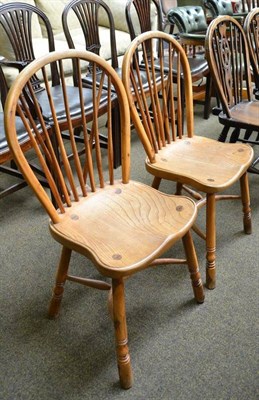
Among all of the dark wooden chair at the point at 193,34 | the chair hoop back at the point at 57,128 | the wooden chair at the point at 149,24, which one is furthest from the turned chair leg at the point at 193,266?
the dark wooden chair at the point at 193,34

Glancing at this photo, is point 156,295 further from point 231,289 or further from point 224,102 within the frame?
point 224,102

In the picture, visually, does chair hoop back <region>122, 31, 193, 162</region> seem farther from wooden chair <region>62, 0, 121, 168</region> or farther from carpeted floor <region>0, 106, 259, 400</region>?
wooden chair <region>62, 0, 121, 168</region>

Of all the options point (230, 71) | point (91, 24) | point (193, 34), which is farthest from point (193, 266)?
point (193, 34)

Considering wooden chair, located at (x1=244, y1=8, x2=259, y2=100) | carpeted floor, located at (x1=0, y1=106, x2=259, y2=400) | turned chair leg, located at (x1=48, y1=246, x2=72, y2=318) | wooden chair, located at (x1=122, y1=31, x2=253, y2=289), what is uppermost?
wooden chair, located at (x1=244, y1=8, x2=259, y2=100)

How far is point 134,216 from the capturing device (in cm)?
127

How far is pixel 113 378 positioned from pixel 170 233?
0.52 meters

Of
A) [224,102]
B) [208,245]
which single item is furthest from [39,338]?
[224,102]

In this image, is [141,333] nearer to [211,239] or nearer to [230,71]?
[211,239]

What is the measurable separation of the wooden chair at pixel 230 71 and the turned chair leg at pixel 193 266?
88cm

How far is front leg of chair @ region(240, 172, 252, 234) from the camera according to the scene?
5.64 feet

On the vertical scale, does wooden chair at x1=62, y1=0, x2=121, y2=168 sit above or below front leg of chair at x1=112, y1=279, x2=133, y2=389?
above

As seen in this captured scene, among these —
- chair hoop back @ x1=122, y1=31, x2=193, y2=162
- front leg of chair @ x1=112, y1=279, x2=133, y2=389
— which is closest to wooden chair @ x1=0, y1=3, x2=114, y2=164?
chair hoop back @ x1=122, y1=31, x2=193, y2=162

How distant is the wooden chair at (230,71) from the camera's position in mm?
1912

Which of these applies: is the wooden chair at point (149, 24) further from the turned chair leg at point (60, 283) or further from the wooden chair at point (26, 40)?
the turned chair leg at point (60, 283)
